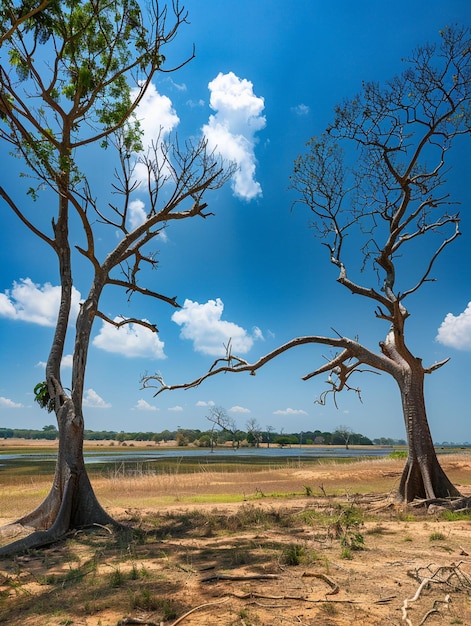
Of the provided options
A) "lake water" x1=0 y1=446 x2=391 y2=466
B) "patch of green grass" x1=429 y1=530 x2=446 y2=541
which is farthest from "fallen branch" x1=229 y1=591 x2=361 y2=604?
"lake water" x1=0 y1=446 x2=391 y2=466

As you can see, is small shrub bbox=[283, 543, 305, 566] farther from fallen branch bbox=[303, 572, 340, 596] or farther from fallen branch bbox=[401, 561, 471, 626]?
fallen branch bbox=[401, 561, 471, 626]

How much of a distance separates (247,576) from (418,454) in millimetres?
8839

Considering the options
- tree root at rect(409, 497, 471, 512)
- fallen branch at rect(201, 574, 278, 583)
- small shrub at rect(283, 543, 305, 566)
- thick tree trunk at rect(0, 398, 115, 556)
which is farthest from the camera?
tree root at rect(409, 497, 471, 512)

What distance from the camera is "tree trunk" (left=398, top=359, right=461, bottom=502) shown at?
1234 centimetres

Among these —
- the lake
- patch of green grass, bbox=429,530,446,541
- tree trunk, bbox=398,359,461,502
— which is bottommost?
the lake

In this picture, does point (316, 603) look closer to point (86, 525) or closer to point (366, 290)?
point (86, 525)

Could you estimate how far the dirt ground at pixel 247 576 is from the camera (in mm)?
4293

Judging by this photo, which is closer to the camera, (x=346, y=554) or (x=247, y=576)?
(x=247, y=576)

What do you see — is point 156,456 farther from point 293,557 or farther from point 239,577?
point 239,577

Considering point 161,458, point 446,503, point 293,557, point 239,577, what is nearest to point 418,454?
point 446,503

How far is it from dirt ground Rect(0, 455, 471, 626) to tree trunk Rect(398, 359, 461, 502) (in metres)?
2.29

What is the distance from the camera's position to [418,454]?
12688 mm

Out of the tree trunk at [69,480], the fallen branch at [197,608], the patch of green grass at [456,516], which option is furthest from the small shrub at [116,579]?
the patch of green grass at [456,516]

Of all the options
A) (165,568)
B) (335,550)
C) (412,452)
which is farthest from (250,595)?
(412,452)
